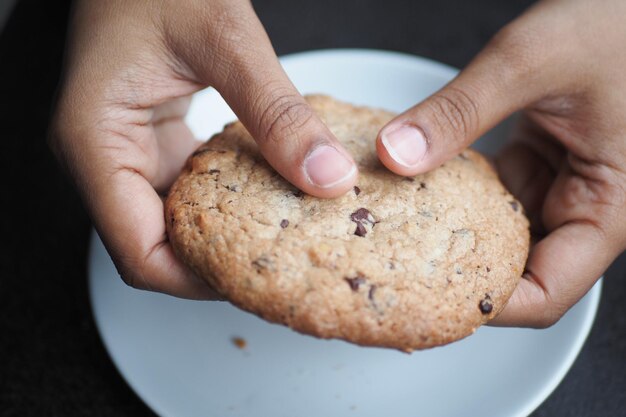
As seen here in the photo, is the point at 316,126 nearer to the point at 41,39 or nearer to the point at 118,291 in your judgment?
the point at 118,291

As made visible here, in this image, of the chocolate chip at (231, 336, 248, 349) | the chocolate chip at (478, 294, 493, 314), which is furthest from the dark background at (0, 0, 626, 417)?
the chocolate chip at (478, 294, 493, 314)

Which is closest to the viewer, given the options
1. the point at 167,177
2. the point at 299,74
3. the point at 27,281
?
the point at 167,177

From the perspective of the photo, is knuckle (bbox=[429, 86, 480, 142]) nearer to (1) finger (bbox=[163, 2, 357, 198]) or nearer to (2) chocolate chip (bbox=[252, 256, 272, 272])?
(1) finger (bbox=[163, 2, 357, 198])

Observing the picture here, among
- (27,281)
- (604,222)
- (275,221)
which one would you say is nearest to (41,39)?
(27,281)

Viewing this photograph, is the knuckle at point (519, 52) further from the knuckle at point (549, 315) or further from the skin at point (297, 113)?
the knuckle at point (549, 315)

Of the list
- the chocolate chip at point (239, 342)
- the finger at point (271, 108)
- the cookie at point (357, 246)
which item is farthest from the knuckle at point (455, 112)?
the chocolate chip at point (239, 342)

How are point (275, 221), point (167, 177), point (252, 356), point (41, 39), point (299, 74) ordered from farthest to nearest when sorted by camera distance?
1. point (41, 39)
2. point (299, 74)
3. point (167, 177)
4. point (252, 356)
5. point (275, 221)
